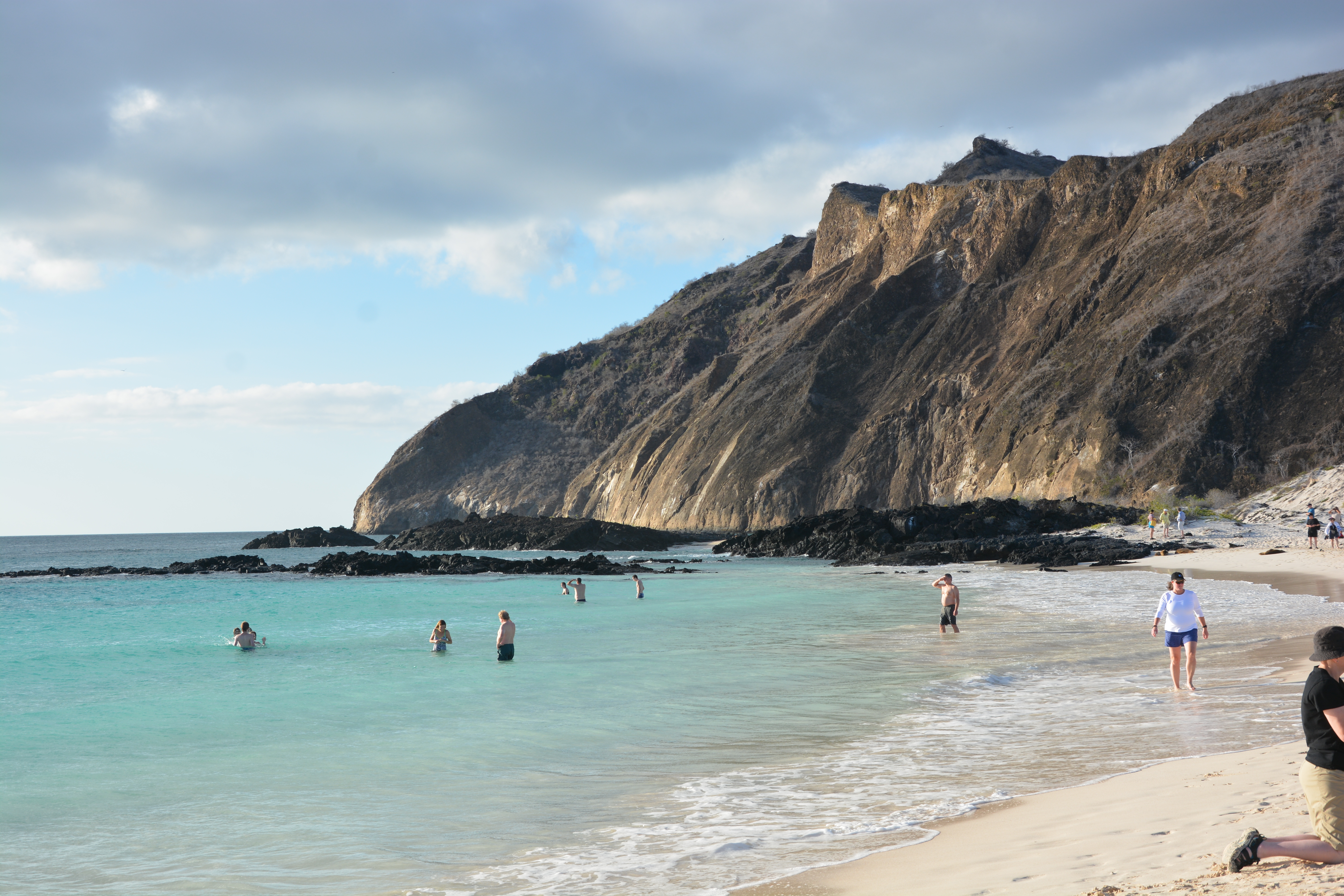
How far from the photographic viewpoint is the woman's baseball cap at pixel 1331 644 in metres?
5.51

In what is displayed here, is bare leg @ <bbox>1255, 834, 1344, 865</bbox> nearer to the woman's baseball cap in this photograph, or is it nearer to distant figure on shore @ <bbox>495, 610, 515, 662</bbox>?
the woman's baseball cap

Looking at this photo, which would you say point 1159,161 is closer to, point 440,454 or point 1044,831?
point 1044,831

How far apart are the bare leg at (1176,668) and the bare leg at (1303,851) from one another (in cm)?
802

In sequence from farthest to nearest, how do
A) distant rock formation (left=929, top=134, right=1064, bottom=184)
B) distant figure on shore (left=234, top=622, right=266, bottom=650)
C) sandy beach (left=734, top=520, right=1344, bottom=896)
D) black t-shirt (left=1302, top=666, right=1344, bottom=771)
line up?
distant rock formation (left=929, top=134, right=1064, bottom=184), distant figure on shore (left=234, top=622, right=266, bottom=650), black t-shirt (left=1302, top=666, right=1344, bottom=771), sandy beach (left=734, top=520, right=1344, bottom=896)

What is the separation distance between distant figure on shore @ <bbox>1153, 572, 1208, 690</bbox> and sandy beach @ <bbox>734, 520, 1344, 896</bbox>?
158 inches

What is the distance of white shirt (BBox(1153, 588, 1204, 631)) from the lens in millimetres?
12648

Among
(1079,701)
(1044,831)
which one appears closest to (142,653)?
(1079,701)

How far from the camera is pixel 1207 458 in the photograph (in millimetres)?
52125

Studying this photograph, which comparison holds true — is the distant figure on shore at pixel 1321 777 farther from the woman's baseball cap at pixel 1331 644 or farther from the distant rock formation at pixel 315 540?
the distant rock formation at pixel 315 540

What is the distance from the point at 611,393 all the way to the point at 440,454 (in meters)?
23.2

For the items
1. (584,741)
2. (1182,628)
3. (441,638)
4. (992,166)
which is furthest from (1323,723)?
(992,166)

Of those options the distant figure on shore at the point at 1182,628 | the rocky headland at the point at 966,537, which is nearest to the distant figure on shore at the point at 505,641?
the distant figure on shore at the point at 1182,628

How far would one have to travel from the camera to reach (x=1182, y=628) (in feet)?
41.5

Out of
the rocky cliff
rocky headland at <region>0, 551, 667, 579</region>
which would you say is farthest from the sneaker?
the rocky cliff
